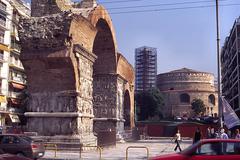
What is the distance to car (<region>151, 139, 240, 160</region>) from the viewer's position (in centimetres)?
927

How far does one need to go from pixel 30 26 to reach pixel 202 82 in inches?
2691

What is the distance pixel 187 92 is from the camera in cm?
8269

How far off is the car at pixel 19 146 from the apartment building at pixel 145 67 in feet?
281

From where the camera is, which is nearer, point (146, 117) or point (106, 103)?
point (106, 103)

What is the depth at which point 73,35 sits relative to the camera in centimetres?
1934

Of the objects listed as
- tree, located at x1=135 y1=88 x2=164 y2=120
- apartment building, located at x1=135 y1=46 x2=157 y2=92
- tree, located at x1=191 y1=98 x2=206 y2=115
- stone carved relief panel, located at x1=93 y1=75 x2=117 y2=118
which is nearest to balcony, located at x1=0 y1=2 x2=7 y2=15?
stone carved relief panel, located at x1=93 y1=75 x2=117 y2=118

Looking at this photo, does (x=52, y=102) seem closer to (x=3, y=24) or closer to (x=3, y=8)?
(x=3, y=8)

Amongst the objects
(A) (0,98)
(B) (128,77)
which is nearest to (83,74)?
(B) (128,77)

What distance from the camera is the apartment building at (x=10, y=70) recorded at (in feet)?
148

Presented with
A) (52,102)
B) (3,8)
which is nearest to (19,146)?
(52,102)

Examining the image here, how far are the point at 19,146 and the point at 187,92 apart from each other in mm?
70366

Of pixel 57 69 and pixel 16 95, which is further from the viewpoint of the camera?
pixel 16 95

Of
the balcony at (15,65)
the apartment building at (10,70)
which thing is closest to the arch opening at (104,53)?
the apartment building at (10,70)

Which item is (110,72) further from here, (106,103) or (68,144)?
(68,144)
